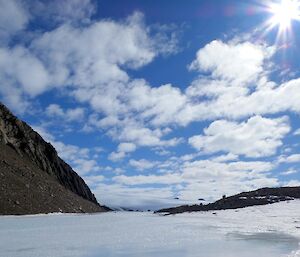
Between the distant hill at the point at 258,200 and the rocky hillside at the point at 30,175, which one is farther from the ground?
the rocky hillside at the point at 30,175

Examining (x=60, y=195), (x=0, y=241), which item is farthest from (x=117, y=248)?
(x=60, y=195)

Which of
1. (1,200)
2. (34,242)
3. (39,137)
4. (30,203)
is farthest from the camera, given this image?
(39,137)

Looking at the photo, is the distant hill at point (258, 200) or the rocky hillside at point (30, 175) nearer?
the rocky hillside at point (30, 175)

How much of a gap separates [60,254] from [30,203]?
50835 millimetres

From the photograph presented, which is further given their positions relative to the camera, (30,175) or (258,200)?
(30,175)

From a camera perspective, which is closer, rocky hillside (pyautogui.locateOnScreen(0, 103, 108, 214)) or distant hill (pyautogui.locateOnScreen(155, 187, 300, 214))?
rocky hillside (pyautogui.locateOnScreen(0, 103, 108, 214))

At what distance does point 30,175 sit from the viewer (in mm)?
82438

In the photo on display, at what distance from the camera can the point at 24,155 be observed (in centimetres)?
10056

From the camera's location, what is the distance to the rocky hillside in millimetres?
64312

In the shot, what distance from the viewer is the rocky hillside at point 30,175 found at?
64.3 metres

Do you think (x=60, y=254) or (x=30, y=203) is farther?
(x=30, y=203)

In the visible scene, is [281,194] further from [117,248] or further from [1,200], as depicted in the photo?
[117,248]

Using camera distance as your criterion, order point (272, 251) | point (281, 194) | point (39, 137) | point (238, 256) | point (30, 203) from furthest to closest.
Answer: point (39, 137)
point (281, 194)
point (30, 203)
point (272, 251)
point (238, 256)

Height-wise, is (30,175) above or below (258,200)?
above
